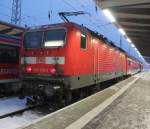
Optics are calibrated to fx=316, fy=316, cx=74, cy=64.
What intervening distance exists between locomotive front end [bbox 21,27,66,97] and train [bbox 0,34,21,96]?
2354mm

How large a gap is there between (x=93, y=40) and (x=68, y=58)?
3048 mm

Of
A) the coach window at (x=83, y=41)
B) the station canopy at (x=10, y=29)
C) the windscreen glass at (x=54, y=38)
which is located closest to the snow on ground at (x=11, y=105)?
the windscreen glass at (x=54, y=38)

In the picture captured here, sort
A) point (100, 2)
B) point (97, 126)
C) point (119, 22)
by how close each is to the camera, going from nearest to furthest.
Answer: point (97, 126)
point (100, 2)
point (119, 22)

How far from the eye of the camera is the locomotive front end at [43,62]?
10578 mm

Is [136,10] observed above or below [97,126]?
above

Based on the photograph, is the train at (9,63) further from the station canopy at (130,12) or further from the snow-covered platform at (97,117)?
the snow-covered platform at (97,117)

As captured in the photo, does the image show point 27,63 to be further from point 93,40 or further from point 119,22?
point 119,22

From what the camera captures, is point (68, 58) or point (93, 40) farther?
point (93, 40)

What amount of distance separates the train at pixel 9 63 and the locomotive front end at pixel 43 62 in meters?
2.35

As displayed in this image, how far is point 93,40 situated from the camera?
43.5 ft

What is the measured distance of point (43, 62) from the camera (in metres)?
11.0

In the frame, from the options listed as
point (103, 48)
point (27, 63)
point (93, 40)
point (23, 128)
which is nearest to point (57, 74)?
point (27, 63)

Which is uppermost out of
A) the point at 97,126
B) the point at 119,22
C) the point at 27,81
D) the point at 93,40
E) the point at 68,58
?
the point at 119,22

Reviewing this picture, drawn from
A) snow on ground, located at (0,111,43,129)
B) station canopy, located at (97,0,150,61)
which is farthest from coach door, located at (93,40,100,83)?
snow on ground, located at (0,111,43,129)
